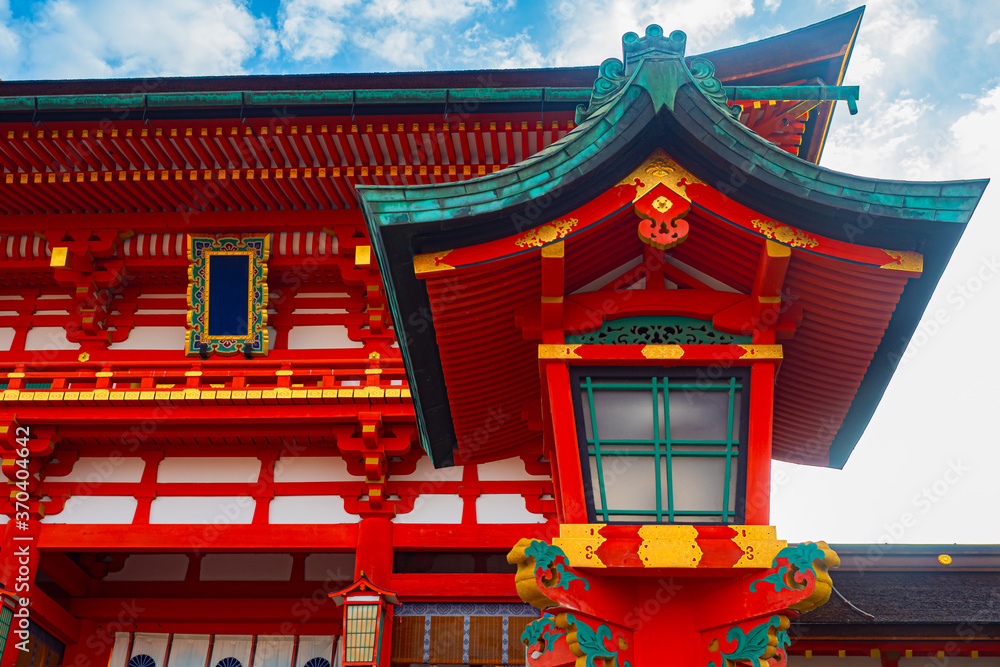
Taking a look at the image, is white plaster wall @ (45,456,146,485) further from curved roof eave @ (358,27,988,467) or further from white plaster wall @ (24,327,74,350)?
curved roof eave @ (358,27,988,467)

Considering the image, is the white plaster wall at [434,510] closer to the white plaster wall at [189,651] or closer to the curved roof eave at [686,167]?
the white plaster wall at [189,651]

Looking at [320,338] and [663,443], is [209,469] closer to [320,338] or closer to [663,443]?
[320,338]

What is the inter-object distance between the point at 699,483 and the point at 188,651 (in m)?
8.62

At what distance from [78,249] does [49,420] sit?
8.23ft

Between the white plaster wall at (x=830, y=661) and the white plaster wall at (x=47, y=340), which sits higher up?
the white plaster wall at (x=47, y=340)

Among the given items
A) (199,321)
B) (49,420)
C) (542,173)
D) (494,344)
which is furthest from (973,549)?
(49,420)

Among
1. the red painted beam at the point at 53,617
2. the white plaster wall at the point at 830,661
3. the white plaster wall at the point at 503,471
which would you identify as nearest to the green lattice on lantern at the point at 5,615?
the red painted beam at the point at 53,617

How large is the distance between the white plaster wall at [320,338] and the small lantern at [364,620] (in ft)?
11.5

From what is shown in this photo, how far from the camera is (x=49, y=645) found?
11086 millimetres

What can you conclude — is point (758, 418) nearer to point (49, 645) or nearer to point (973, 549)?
point (973, 549)

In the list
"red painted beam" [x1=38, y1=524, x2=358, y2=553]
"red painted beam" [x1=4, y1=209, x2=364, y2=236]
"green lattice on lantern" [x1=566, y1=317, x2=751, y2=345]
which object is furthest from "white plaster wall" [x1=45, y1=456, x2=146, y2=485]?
"green lattice on lantern" [x1=566, y1=317, x2=751, y2=345]

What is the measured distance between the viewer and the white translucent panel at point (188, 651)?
1152 cm

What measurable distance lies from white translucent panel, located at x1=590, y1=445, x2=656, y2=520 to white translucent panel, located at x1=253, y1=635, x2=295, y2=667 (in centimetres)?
742

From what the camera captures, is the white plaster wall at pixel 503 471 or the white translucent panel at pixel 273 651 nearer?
the white plaster wall at pixel 503 471
